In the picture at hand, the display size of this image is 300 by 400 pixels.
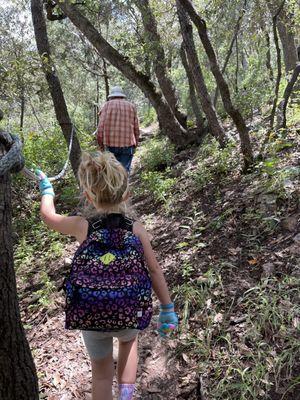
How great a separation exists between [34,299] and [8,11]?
16.5m

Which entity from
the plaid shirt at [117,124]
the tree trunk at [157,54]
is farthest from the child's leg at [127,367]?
the tree trunk at [157,54]

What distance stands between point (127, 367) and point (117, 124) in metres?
4.15

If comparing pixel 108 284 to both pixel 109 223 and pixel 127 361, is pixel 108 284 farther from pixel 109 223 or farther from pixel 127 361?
pixel 127 361

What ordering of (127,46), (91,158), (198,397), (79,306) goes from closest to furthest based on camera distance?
(79,306) → (91,158) → (198,397) → (127,46)

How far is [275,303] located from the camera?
10.4 ft

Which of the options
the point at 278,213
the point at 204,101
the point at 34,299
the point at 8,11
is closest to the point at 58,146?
the point at 204,101

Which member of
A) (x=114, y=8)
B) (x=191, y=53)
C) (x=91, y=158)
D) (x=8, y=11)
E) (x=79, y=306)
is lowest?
(x=79, y=306)

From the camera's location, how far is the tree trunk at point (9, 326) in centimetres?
201

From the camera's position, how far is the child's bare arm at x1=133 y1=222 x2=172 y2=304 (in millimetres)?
2240

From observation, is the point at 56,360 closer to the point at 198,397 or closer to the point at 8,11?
the point at 198,397

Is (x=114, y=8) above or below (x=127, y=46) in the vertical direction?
above

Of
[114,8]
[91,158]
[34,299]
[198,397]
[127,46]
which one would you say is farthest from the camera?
[114,8]

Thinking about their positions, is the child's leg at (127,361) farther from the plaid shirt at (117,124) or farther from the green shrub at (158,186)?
the green shrub at (158,186)

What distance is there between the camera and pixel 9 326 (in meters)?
2.04
